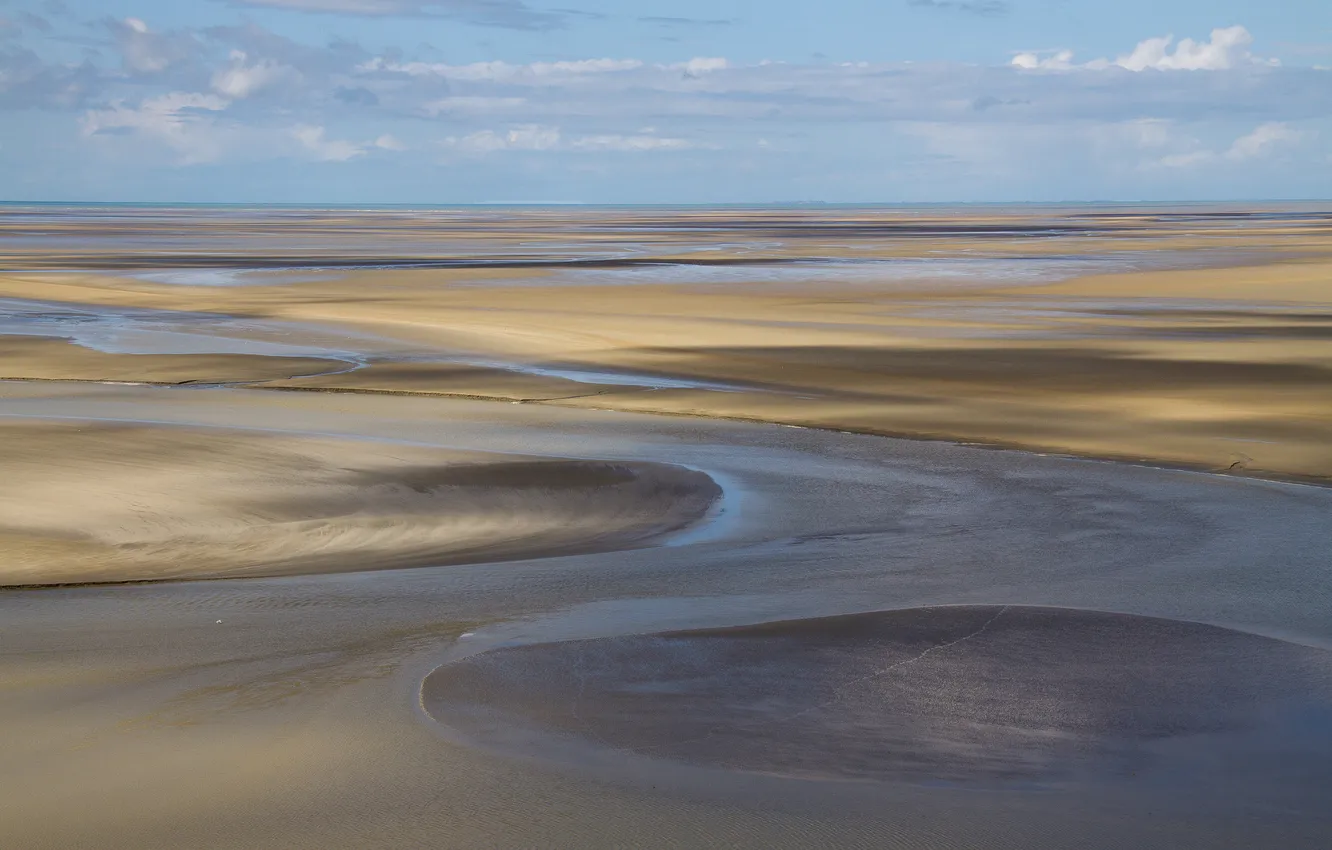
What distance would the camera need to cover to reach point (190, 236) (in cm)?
8369

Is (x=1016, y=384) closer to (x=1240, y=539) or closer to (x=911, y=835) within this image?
(x=1240, y=539)

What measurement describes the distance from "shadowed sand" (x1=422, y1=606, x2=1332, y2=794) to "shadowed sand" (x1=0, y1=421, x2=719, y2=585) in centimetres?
258

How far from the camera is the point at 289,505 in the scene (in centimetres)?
1091

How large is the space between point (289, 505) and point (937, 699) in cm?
591

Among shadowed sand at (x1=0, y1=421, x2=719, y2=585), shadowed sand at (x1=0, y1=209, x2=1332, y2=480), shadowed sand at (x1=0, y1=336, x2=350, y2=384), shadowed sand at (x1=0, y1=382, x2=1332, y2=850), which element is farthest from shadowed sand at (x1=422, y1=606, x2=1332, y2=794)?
shadowed sand at (x1=0, y1=336, x2=350, y2=384)

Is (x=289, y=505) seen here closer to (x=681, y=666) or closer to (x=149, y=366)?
(x=681, y=666)

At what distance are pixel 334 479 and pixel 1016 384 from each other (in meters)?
9.65

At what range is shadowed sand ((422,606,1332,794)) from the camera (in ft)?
19.6

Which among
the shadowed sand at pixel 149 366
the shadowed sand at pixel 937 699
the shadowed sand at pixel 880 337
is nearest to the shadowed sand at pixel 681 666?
the shadowed sand at pixel 937 699

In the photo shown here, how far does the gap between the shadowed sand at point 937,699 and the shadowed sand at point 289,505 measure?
102 inches

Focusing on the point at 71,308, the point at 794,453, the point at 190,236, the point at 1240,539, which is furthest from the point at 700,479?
the point at 190,236

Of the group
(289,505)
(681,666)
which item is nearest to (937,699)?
(681,666)

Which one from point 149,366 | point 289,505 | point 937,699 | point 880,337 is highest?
point 880,337

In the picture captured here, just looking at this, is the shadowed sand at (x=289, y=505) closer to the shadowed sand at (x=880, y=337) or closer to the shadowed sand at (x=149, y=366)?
the shadowed sand at (x=880, y=337)
